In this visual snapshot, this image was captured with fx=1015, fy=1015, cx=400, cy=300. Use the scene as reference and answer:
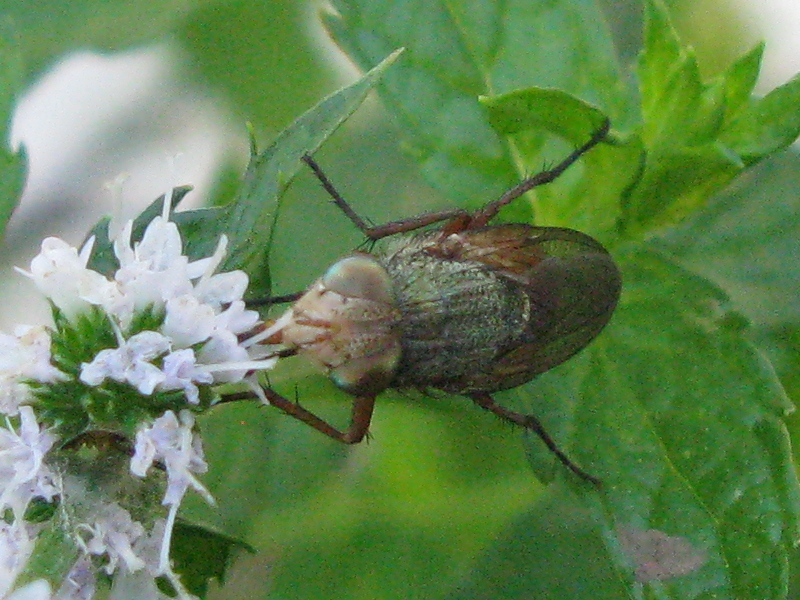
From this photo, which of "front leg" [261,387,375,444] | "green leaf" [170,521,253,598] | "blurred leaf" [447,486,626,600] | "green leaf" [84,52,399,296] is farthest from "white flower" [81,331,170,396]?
"blurred leaf" [447,486,626,600]

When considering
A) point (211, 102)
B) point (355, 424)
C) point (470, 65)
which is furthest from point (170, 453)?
point (211, 102)

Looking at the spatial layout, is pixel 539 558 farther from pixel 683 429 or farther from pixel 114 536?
pixel 114 536

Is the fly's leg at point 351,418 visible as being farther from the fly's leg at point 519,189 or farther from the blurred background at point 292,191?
the fly's leg at point 519,189

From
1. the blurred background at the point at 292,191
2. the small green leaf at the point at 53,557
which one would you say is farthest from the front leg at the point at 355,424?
the small green leaf at the point at 53,557

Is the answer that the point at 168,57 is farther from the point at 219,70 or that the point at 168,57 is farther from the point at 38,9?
the point at 38,9

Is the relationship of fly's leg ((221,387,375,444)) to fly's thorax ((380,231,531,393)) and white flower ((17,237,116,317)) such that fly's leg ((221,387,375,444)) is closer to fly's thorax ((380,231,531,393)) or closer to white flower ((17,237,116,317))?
fly's thorax ((380,231,531,393))

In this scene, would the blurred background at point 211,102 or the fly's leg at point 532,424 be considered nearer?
the fly's leg at point 532,424

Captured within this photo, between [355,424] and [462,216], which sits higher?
[462,216]
